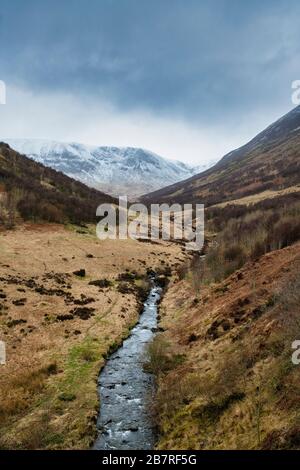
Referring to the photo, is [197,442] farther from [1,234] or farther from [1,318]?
[1,234]

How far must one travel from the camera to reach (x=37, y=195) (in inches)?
3356

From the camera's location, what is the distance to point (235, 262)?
4241 centimetres

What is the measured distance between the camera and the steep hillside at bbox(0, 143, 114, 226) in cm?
7675

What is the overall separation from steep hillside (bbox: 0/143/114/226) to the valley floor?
7205mm

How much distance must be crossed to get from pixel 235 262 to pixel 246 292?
1301 cm

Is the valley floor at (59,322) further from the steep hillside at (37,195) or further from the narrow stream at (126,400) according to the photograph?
the steep hillside at (37,195)

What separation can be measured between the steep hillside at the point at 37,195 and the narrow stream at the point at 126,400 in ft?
156

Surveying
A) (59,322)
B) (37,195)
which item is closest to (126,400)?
(59,322)

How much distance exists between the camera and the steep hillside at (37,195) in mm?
76750

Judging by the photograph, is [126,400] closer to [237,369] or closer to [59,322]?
[237,369]

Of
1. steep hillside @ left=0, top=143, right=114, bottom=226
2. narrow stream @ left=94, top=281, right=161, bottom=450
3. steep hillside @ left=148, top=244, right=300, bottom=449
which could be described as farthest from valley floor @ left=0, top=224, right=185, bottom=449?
steep hillside @ left=0, top=143, right=114, bottom=226

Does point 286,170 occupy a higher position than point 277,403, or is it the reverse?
point 286,170

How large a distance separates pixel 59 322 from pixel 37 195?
2238 inches
